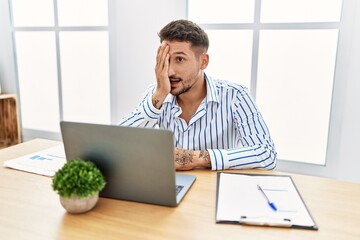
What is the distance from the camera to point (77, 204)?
84 centimetres

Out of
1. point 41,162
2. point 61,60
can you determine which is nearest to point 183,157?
point 41,162

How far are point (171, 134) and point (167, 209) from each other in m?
0.23

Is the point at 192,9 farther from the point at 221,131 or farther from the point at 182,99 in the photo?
the point at 221,131

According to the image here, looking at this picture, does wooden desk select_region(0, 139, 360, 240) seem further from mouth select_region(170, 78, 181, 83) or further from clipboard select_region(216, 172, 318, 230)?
mouth select_region(170, 78, 181, 83)

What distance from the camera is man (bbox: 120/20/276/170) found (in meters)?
1.42

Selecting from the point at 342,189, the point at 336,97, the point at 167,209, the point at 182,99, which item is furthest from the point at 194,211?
the point at 336,97

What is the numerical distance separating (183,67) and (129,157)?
27.3 inches

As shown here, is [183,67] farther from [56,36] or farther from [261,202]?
[56,36]

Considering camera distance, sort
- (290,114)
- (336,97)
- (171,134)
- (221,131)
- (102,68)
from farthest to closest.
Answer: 1. (102,68)
2. (290,114)
3. (336,97)
4. (221,131)
5. (171,134)

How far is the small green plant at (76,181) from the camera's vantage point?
82 cm

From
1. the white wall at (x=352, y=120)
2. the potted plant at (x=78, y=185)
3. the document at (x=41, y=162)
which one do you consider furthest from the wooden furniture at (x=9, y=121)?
the white wall at (x=352, y=120)

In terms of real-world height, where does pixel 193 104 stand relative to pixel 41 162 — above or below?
above

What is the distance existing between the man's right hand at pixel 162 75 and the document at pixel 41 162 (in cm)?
47

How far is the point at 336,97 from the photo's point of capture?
2209mm
